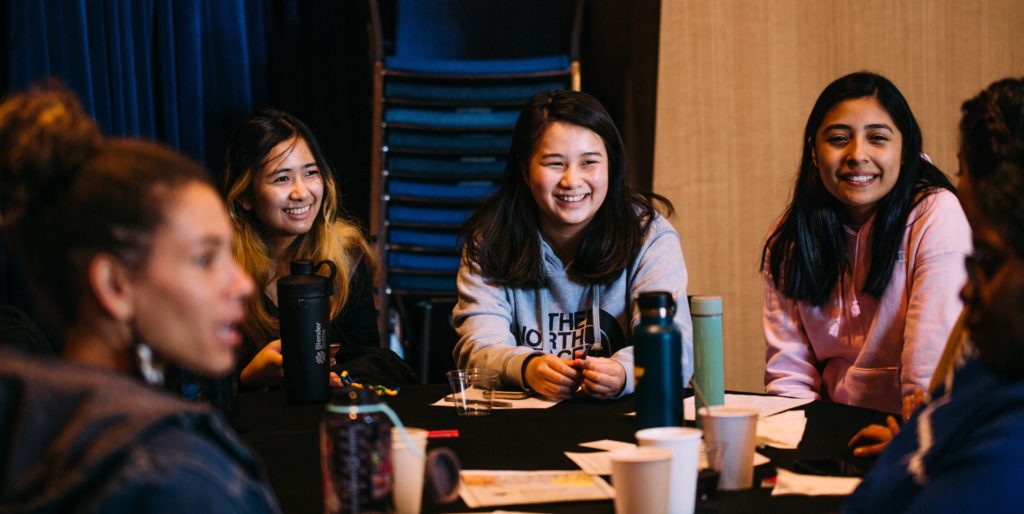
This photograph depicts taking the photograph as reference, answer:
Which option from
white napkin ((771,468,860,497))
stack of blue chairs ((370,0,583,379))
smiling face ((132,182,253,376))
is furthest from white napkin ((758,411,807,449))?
stack of blue chairs ((370,0,583,379))

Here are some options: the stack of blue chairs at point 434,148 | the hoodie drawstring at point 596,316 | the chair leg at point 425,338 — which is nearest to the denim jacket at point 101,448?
the hoodie drawstring at point 596,316

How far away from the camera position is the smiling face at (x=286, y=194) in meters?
2.84

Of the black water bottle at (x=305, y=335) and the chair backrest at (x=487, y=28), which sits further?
the chair backrest at (x=487, y=28)

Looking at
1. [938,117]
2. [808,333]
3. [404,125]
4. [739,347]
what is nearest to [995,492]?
[808,333]

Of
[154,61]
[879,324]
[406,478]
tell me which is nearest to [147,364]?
[406,478]

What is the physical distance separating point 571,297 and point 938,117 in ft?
6.12

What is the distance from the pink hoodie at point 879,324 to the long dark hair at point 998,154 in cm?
96

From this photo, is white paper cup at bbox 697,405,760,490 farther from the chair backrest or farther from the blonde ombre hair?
the chair backrest

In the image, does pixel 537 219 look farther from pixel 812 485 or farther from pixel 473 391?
pixel 812 485

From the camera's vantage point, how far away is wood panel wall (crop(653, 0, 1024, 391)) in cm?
360

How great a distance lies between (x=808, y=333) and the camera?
246 centimetres

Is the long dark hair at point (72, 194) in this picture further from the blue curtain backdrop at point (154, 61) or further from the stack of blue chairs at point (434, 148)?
the stack of blue chairs at point (434, 148)

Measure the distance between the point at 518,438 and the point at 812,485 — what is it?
20.7 inches

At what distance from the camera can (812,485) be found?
4.48ft
